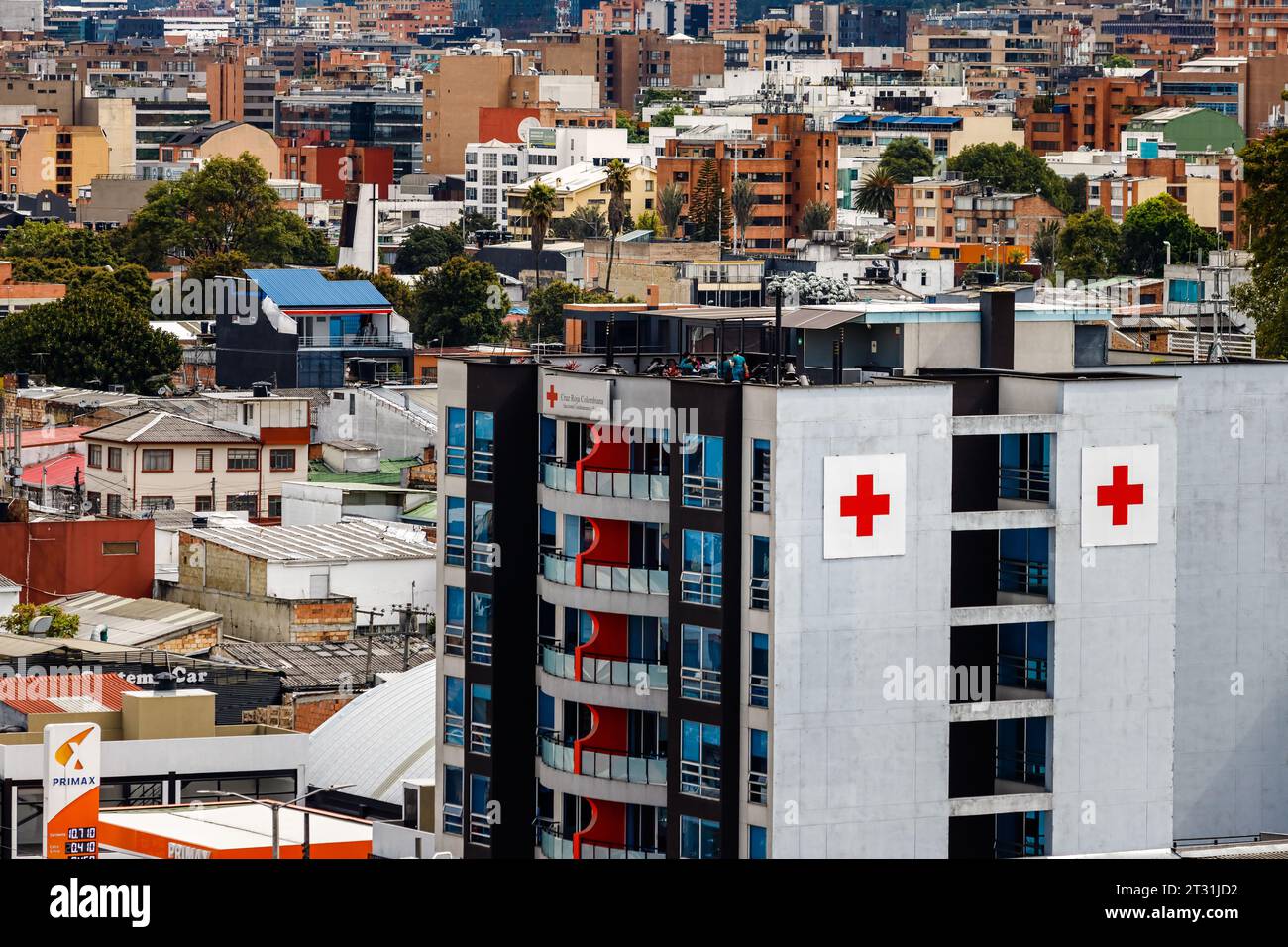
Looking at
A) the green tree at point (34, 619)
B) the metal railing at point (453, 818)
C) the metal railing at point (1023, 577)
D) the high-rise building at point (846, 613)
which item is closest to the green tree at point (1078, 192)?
the green tree at point (34, 619)

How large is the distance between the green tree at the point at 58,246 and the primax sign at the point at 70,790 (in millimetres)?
121820

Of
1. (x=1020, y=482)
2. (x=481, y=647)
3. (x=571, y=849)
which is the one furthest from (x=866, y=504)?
(x=481, y=647)

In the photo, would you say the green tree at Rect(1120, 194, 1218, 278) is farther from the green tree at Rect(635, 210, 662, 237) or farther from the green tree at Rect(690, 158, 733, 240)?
the green tree at Rect(635, 210, 662, 237)

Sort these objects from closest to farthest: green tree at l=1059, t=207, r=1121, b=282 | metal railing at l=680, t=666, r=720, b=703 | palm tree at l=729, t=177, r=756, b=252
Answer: metal railing at l=680, t=666, r=720, b=703 < green tree at l=1059, t=207, r=1121, b=282 < palm tree at l=729, t=177, r=756, b=252

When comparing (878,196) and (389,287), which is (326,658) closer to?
(389,287)

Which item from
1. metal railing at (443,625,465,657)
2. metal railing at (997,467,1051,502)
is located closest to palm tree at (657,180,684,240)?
metal railing at (443,625,465,657)

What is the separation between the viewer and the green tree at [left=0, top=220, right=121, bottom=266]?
Result: 152375 mm

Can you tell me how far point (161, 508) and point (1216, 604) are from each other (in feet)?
152

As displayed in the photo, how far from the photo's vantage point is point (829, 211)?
173m

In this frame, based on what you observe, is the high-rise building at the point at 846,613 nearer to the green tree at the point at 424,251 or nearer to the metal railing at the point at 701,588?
the metal railing at the point at 701,588

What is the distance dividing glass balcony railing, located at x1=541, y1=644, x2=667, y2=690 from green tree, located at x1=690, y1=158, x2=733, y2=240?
138 m

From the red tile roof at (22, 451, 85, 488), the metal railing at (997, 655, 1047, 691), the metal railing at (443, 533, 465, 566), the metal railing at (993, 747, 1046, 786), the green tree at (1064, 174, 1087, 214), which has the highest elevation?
the green tree at (1064, 174, 1087, 214)
